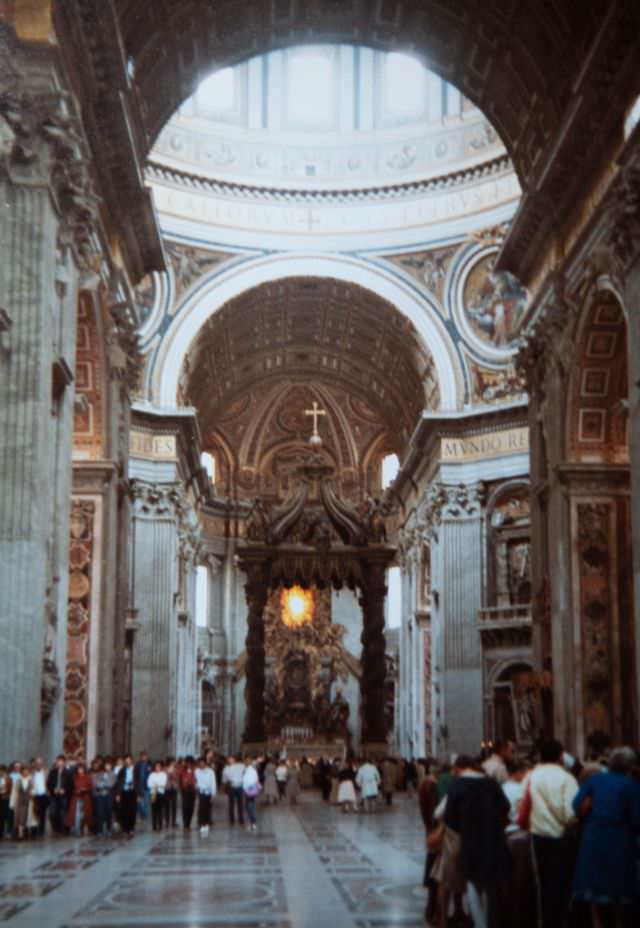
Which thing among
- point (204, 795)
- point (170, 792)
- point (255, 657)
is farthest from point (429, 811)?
point (255, 657)

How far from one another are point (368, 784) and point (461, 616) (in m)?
12.8

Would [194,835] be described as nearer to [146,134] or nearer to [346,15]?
[146,134]

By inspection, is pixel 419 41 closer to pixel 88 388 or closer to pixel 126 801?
pixel 88 388

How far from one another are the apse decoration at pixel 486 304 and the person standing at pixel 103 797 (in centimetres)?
2257

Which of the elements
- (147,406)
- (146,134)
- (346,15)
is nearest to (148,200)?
(146,134)

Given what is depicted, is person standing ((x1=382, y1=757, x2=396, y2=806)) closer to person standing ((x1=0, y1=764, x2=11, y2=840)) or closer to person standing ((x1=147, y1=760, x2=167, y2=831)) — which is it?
person standing ((x1=147, y1=760, x2=167, y2=831))

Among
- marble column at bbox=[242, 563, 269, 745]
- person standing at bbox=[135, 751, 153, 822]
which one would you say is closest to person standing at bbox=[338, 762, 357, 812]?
person standing at bbox=[135, 751, 153, 822]

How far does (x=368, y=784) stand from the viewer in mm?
25094

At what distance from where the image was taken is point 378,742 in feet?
115

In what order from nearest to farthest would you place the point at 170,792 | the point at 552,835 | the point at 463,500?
the point at 552,835 < the point at 170,792 < the point at 463,500

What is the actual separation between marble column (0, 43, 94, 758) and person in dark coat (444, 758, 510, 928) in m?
A: 7.70

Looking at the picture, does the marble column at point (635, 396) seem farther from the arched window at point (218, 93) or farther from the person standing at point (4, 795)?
the arched window at point (218, 93)

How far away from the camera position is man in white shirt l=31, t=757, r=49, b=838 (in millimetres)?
15390

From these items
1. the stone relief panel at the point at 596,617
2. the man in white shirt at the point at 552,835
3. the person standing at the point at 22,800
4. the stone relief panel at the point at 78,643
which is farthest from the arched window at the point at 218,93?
the man in white shirt at the point at 552,835
